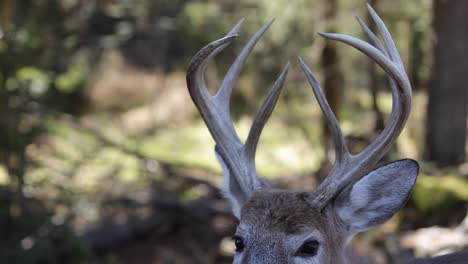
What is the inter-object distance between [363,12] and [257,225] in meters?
6.96

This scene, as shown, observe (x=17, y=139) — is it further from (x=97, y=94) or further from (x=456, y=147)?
(x=97, y=94)

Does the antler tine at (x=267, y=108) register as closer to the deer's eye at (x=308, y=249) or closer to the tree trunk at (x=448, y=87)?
the deer's eye at (x=308, y=249)

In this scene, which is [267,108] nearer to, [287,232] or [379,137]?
[379,137]

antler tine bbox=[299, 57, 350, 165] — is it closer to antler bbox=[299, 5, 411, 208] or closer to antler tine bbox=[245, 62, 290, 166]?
antler bbox=[299, 5, 411, 208]

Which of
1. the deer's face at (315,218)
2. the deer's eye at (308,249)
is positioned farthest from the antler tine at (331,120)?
the deer's eye at (308,249)

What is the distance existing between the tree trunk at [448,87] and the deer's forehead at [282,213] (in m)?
6.68

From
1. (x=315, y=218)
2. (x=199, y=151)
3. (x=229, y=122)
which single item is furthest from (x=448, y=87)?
(x=315, y=218)

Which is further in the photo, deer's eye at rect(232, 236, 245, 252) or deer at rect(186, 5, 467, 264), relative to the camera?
deer's eye at rect(232, 236, 245, 252)

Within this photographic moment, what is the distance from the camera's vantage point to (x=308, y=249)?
143 inches

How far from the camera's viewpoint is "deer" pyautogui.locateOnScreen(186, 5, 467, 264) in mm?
3602

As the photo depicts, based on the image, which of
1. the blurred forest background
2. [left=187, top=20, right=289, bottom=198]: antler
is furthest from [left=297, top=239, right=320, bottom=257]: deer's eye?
the blurred forest background

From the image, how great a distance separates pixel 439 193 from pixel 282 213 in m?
5.62

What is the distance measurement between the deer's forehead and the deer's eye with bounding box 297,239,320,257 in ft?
0.25

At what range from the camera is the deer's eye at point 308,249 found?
3608mm
